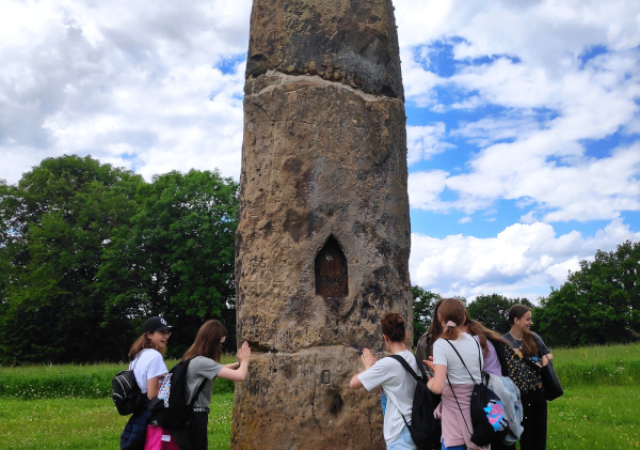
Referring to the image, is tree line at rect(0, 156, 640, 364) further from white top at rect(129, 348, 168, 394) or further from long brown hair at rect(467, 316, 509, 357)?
long brown hair at rect(467, 316, 509, 357)

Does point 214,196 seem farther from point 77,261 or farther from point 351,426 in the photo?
point 351,426

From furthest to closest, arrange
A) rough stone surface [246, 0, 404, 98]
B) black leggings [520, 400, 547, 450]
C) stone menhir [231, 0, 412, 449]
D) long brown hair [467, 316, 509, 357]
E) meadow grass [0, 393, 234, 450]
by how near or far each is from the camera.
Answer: meadow grass [0, 393, 234, 450] < rough stone surface [246, 0, 404, 98] < black leggings [520, 400, 547, 450] < stone menhir [231, 0, 412, 449] < long brown hair [467, 316, 509, 357]

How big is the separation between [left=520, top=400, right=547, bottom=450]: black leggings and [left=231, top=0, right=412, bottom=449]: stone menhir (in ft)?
4.92

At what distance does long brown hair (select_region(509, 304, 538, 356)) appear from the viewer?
572cm

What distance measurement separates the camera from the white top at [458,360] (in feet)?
14.1

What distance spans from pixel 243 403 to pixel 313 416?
0.71m

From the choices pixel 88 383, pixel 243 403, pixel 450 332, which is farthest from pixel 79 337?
pixel 450 332

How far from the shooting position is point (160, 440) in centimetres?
455

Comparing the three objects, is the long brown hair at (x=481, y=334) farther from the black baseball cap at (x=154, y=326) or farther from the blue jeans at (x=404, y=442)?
the black baseball cap at (x=154, y=326)

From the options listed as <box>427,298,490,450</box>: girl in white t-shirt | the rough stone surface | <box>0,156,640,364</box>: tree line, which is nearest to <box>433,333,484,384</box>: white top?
<box>427,298,490,450</box>: girl in white t-shirt

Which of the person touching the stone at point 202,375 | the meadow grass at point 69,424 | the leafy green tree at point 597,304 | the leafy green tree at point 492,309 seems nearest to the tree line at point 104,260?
the meadow grass at point 69,424

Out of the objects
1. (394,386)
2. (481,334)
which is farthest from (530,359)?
(394,386)

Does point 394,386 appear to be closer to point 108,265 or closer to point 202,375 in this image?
point 202,375

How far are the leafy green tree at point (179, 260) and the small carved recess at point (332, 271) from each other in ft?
74.4
